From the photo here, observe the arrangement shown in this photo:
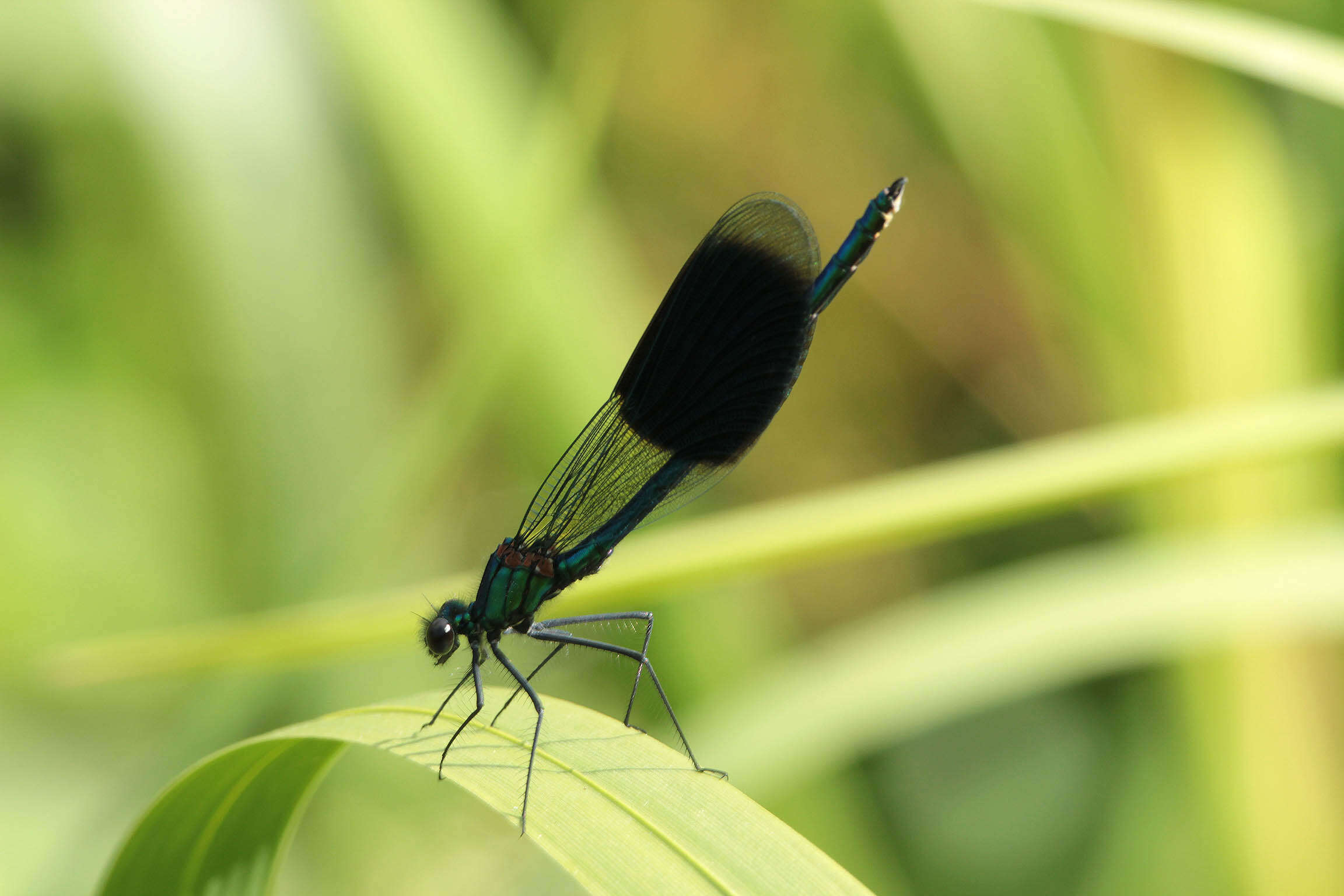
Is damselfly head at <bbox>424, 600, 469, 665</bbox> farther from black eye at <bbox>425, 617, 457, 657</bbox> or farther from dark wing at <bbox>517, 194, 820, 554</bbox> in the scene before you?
dark wing at <bbox>517, 194, 820, 554</bbox>

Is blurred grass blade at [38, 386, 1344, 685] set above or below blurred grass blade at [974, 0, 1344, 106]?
below

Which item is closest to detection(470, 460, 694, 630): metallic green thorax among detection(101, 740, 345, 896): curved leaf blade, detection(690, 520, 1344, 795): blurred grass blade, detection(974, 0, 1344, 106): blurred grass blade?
detection(690, 520, 1344, 795): blurred grass blade

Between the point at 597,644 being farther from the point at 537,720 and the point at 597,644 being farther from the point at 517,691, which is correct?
the point at 537,720

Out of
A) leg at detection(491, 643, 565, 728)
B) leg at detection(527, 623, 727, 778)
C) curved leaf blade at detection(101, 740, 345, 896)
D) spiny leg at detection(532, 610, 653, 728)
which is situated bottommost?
curved leaf blade at detection(101, 740, 345, 896)

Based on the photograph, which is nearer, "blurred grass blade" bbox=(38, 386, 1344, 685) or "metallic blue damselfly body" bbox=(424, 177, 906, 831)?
"blurred grass blade" bbox=(38, 386, 1344, 685)

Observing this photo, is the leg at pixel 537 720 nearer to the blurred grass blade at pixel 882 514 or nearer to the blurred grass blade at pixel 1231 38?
the blurred grass blade at pixel 882 514

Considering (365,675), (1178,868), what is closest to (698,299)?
(365,675)

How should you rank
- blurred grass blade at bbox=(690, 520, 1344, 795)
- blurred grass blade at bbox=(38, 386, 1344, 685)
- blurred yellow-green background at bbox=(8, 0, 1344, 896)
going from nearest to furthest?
blurred grass blade at bbox=(38, 386, 1344, 685) → blurred grass blade at bbox=(690, 520, 1344, 795) → blurred yellow-green background at bbox=(8, 0, 1344, 896)

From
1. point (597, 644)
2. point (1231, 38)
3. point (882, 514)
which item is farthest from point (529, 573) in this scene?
point (1231, 38)
